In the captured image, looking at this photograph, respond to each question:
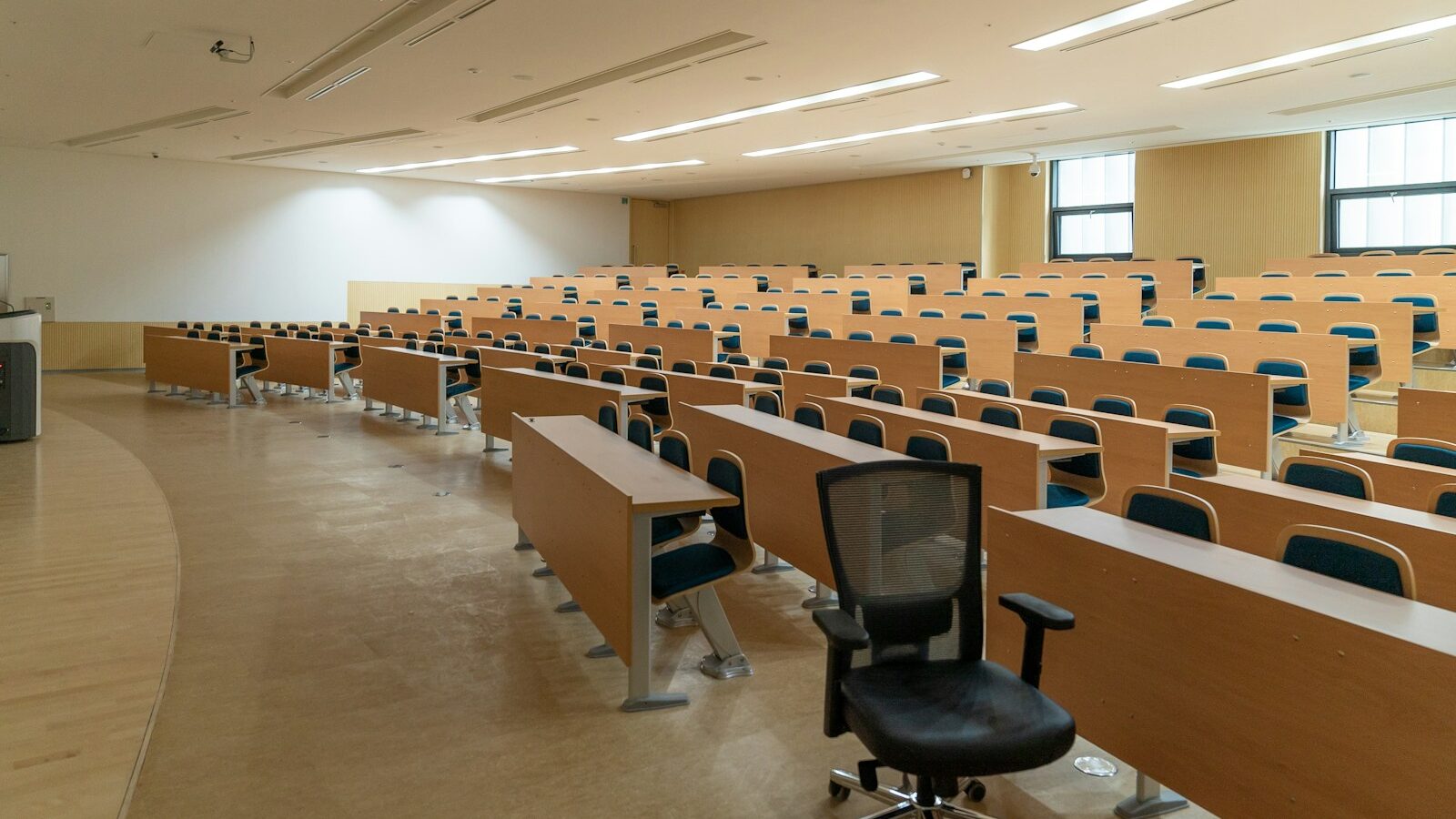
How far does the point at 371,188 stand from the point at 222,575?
57.0ft

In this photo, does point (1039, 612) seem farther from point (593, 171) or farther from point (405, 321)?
point (593, 171)

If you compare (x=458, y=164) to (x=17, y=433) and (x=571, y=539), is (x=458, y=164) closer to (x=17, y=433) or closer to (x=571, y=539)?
(x=17, y=433)

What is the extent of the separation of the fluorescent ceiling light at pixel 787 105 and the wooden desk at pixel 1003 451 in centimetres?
564

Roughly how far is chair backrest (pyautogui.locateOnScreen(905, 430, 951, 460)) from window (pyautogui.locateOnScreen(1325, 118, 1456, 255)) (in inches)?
509

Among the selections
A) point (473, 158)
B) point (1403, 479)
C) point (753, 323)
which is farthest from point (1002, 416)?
point (473, 158)

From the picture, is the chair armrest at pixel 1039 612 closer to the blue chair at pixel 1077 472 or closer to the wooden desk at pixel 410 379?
the blue chair at pixel 1077 472

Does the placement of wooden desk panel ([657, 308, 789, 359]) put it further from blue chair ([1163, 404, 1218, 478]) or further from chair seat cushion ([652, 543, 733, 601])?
chair seat cushion ([652, 543, 733, 601])

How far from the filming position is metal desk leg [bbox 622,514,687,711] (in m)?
3.49

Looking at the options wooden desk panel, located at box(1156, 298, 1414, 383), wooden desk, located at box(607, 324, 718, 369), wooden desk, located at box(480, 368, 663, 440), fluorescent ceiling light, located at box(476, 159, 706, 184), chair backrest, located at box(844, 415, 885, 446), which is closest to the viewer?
chair backrest, located at box(844, 415, 885, 446)

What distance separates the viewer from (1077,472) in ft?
17.7

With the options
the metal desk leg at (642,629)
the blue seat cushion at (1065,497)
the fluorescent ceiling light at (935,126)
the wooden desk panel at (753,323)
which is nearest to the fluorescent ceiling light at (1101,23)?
the fluorescent ceiling light at (935,126)

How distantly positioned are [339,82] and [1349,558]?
1076cm

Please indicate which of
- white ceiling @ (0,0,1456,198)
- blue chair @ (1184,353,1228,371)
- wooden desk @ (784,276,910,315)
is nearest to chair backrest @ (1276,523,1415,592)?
blue chair @ (1184,353,1228,371)

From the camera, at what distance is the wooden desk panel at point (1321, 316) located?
27.7 feet
